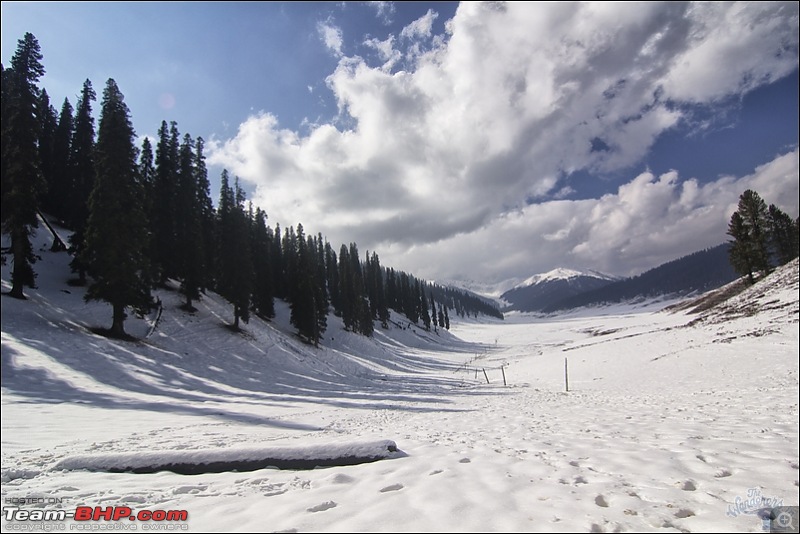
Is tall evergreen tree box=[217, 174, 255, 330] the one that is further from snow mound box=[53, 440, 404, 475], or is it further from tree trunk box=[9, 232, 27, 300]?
snow mound box=[53, 440, 404, 475]

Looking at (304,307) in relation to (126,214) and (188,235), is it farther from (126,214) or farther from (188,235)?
(126,214)

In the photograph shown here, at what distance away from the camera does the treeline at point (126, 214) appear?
77.2 ft

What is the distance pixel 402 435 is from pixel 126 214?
25.8 meters

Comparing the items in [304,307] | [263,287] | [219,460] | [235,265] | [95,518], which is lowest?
[219,460]

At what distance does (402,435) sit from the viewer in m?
10.0

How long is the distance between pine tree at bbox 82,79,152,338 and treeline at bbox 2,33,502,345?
0.23 ft

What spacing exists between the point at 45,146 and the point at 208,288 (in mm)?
23990

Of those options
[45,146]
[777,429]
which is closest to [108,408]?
[777,429]

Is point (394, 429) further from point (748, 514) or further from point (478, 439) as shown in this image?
point (748, 514)

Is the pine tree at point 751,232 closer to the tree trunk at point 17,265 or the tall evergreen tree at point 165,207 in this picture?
the tall evergreen tree at point 165,207

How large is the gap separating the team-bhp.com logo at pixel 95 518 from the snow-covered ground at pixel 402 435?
7 cm

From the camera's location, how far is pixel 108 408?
43.9 feet

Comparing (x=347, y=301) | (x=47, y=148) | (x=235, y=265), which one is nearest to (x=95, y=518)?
(x=235, y=265)

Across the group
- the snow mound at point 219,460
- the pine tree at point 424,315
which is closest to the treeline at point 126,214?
the snow mound at point 219,460
